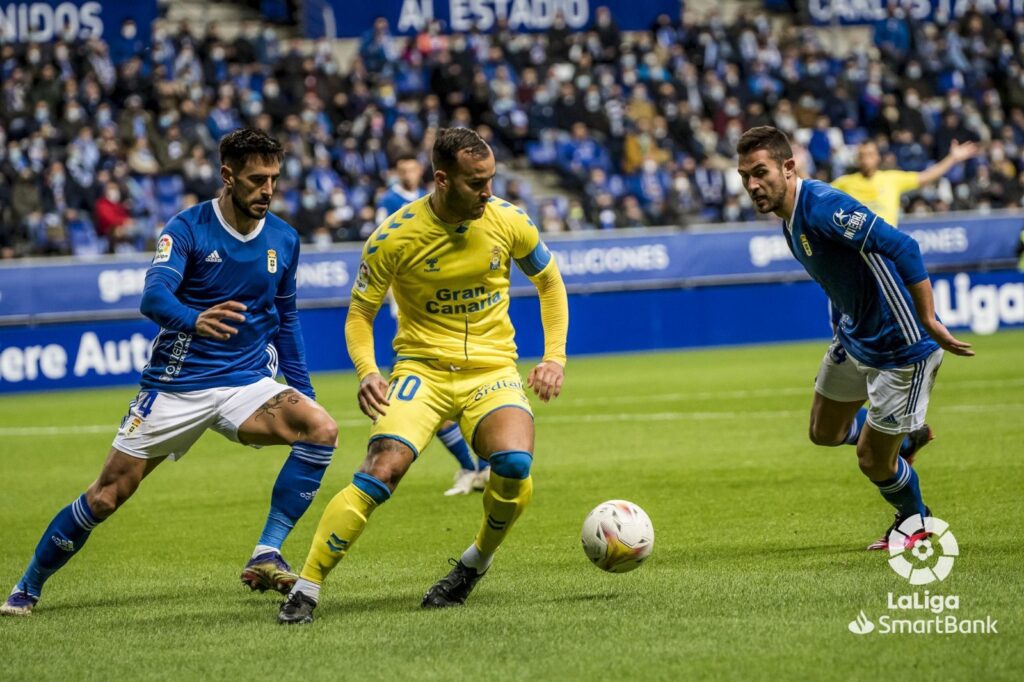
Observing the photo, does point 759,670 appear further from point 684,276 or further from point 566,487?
point 684,276

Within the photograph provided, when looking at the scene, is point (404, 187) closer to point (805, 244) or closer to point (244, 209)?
point (244, 209)

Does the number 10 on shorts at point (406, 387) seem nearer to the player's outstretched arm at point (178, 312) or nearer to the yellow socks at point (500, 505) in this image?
the yellow socks at point (500, 505)

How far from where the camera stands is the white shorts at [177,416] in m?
6.91

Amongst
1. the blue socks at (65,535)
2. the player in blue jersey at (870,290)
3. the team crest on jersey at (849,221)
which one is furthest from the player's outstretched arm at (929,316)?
the blue socks at (65,535)

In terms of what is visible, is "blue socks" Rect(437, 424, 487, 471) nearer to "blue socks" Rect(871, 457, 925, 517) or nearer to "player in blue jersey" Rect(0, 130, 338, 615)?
"player in blue jersey" Rect(0, 130, 338, 615)

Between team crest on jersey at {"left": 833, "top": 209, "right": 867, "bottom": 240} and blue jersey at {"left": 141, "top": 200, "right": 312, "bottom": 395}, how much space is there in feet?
8.47

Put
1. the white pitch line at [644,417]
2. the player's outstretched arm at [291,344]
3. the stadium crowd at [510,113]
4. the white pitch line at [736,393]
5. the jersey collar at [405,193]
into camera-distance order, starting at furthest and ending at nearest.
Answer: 1. the stadium crowd at [510,113]
2. the white pitch line at [736,393]
3. the white pitch line at [644,417]
4. the jersey collar at [405,193]
5. the player's outstretched arm at [291,344]

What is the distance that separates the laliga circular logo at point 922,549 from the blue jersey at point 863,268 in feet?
3.02

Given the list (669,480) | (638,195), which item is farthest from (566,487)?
(638,195)

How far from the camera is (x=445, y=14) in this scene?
31.8 metres

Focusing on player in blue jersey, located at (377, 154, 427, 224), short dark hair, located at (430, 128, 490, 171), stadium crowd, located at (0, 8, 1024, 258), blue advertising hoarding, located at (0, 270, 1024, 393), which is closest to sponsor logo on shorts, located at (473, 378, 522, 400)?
short dark hair, located at (430, 128, 490, 171)

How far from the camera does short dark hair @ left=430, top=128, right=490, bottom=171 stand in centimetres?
649

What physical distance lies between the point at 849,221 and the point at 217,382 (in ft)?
9.99

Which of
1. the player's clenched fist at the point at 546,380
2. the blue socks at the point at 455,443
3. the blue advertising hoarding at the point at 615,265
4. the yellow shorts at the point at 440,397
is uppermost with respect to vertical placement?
the player's clenched fist at the point at 546,380
